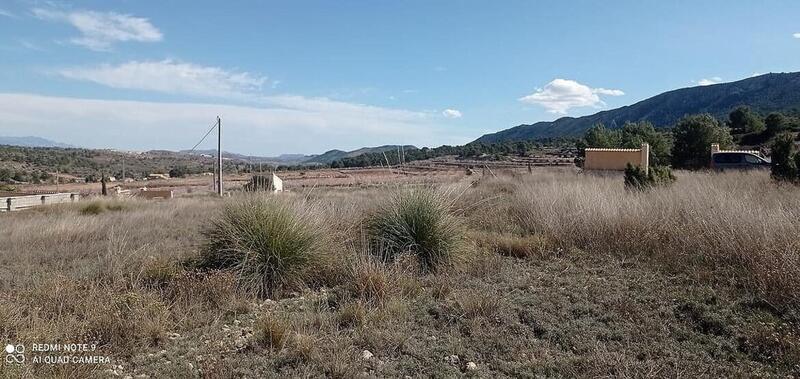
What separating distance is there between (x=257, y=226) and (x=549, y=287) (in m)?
3.13

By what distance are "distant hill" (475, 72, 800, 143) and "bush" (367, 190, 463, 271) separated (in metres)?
98.1

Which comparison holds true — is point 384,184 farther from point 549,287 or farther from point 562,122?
point 562,122

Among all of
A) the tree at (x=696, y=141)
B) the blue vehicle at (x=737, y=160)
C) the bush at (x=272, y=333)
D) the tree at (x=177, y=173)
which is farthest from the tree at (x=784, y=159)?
the tree at (x=177, y=173)

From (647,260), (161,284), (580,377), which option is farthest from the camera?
Answer: (647,260)

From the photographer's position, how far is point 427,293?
485cm

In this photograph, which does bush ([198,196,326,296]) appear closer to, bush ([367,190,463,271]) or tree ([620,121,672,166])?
bush ([367,190,463,271])

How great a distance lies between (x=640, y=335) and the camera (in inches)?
144

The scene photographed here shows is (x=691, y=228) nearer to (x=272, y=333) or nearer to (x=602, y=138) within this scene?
(x=272, y=333)

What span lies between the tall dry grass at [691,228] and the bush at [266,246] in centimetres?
360

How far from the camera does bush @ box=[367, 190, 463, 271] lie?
5.88m

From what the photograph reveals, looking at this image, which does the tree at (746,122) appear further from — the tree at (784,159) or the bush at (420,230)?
the bush at (420,230)

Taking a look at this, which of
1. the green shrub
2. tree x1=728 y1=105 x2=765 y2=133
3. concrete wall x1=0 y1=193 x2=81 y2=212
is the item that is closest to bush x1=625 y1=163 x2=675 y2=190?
the green shrub

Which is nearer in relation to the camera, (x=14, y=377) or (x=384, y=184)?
(x=14, y=377)

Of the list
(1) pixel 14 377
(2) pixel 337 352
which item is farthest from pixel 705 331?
(1) pixel 14 377
